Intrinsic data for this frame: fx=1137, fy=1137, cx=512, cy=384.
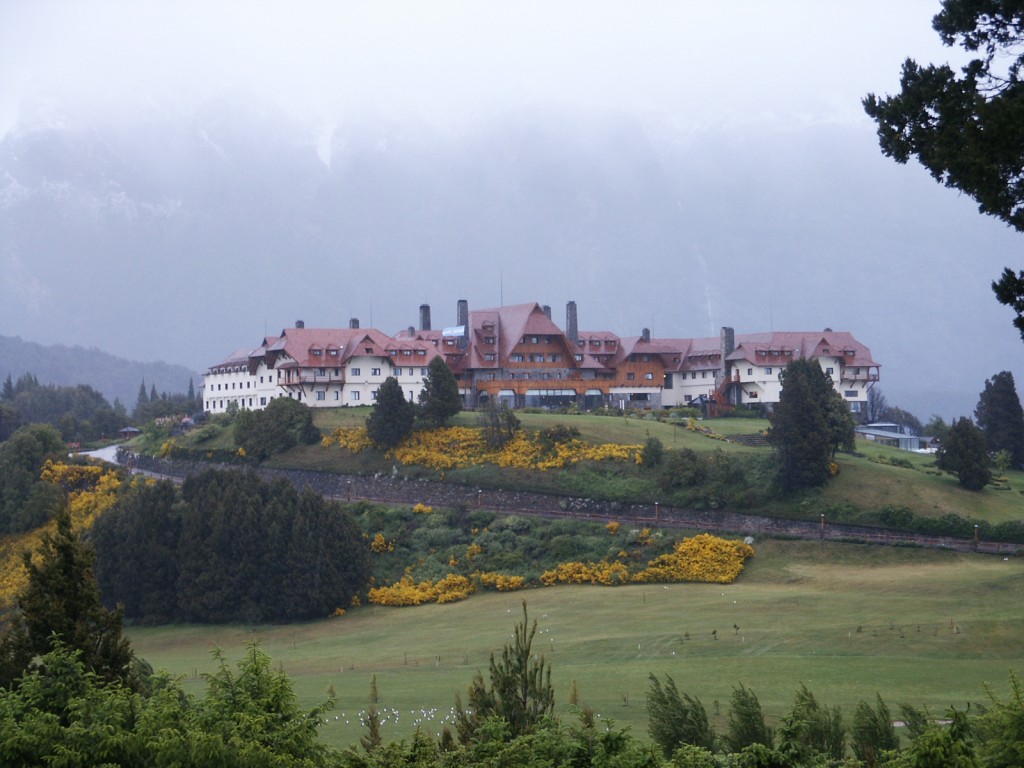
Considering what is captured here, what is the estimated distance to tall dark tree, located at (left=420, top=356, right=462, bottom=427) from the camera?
7500 cm

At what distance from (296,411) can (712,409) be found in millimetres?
34133

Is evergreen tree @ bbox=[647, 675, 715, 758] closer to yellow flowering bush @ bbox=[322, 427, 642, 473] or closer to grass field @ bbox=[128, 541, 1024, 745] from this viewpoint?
grass field @ bbox=[128, 541, 1024, 745]

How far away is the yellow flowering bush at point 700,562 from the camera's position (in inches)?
2142

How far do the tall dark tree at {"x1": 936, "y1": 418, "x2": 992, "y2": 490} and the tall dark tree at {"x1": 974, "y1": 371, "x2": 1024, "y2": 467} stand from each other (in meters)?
14.2

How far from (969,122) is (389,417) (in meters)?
57.7

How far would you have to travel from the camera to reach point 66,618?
22812mm

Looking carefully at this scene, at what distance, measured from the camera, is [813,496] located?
199 ft

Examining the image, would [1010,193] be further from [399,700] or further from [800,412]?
[800,412]

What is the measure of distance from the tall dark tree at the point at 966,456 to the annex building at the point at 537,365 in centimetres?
2507

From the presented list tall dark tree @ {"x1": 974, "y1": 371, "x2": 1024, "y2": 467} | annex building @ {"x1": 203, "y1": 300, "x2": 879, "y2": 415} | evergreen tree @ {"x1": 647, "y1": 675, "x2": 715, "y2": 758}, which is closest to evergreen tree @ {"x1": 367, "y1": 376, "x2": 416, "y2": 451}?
annex building @ {"x1": 203, "y1": 300, "x2": 879, "y2": 415}

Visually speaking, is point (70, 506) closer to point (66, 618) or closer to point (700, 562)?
point (700, 562)

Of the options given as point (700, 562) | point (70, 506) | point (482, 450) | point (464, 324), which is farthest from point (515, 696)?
point (464, 324)

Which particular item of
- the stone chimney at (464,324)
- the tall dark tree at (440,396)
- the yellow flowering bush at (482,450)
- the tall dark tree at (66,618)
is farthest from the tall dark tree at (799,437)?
the tall dark tree at (66,618)

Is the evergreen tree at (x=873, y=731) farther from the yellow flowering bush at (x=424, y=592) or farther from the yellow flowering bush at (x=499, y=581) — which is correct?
the yellow flowering bush at (x=424, y=592)
